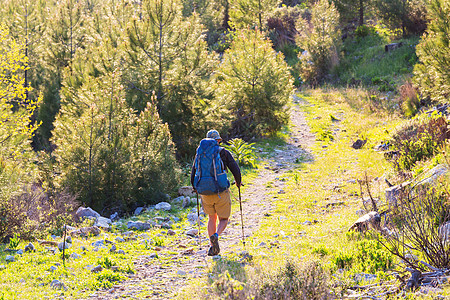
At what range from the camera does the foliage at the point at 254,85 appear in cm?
1786

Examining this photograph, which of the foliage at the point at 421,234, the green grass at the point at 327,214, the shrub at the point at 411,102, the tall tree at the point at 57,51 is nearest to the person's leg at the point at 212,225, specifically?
the green grass at the point at 327,214

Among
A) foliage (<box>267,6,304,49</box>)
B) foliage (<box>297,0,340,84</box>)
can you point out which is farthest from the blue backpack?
foliage (<box>267,6,304,49</box>)

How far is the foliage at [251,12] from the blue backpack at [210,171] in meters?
29.2

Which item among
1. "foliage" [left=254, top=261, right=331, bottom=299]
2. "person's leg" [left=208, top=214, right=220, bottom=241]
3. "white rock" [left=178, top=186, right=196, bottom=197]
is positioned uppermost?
"foliage" [left=254, top=261, right=331, bottom=299]

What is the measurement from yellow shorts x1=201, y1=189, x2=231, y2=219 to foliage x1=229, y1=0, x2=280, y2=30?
29368mm

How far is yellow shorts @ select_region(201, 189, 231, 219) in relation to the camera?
669 centimetres

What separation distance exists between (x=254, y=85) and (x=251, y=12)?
746 inches

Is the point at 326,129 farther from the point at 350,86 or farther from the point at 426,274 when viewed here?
the point at 426,274

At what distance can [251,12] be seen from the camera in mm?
35000

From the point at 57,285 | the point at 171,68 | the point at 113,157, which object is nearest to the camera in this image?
the point at 57,285

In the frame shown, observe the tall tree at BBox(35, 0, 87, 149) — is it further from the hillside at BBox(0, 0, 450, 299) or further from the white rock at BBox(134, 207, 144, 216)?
the white rock at BBox(134, 207, 144, 216)

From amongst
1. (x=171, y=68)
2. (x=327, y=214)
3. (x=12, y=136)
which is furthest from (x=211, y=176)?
(x=12, y=136)

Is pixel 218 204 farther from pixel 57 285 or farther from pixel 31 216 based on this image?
pixel 31 216

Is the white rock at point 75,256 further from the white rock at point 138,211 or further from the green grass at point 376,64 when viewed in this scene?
the green grass at point 376,64
